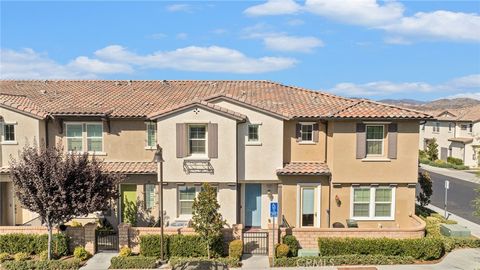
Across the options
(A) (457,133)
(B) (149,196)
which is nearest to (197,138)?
(B) (149,196)

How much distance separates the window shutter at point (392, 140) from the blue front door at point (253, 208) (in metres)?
6.85

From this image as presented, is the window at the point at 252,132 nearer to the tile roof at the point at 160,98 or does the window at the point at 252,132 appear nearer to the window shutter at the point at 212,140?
the tile roof at the point at 160,98

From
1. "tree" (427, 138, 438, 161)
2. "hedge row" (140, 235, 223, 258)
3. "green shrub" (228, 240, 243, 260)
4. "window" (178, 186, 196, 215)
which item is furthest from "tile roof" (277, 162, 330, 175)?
"tree" (427, 138, 438, 161)

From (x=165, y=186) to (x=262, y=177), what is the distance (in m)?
4.86

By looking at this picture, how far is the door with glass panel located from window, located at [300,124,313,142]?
2.53m

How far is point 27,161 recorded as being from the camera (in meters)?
16.9

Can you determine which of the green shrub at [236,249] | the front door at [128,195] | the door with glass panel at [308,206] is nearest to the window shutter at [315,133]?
the door with glass panel at [308,206]

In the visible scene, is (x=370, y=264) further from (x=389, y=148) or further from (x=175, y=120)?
(x=175, y=120)

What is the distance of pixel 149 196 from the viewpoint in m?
21.0

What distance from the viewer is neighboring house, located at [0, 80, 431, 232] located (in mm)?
19578

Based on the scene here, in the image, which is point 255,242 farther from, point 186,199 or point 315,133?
point 315,133

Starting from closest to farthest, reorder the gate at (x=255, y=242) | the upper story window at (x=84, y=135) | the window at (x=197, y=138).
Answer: the gate at (x=255, y=242) → the window at (x=197, y=138) → the upper story window at (x=84, y=135)

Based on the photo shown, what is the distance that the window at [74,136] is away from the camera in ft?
70.3

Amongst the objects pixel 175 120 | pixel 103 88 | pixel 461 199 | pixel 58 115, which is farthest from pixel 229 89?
pixel 461 199
